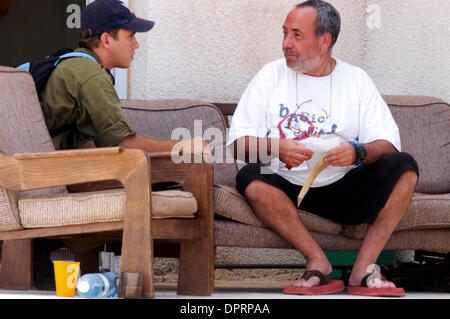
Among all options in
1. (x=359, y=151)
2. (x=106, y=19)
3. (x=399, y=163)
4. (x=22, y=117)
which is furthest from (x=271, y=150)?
(x=22, y=117)

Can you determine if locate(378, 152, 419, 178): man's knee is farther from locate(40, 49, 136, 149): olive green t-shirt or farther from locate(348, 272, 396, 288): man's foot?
locate(40, 49, 136, 149): olive green t-shirt

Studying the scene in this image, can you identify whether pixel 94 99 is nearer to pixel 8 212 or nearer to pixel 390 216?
pixel 8 212

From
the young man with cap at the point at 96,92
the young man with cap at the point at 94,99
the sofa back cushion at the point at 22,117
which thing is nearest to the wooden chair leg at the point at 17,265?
the young man with cap at the point at 94,99

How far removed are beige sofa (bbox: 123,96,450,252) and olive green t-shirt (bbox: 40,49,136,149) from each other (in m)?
0.51

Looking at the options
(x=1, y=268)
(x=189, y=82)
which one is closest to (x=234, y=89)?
(x=189, y=82)

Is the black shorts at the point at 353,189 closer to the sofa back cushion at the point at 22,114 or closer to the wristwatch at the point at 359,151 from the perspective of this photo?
the wristwatch at the point at 359,151

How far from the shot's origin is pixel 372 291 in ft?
9.45

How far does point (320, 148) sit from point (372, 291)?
646 millimetres

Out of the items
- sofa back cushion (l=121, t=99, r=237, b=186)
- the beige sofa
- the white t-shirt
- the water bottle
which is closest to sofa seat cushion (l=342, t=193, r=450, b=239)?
the beige sofa

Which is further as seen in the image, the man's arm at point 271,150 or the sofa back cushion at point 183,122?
the sofa back cushion at point 183,122

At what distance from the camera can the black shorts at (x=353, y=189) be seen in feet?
10.1

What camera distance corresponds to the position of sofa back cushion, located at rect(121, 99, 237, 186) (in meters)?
3.70

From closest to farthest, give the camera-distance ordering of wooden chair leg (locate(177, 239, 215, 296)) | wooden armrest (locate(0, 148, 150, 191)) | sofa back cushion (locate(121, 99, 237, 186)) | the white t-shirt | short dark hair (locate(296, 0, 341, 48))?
wooden armrest (locate(0, 148, 150, 191)), wooden chair leg (locate(177, 239, 215, 296)), the white t-shirt, short dark hair (locate(296, 0, 341, 48)), sofa back cushion (locate(121, 99, 237, 186))
